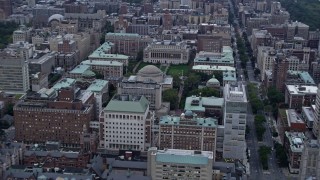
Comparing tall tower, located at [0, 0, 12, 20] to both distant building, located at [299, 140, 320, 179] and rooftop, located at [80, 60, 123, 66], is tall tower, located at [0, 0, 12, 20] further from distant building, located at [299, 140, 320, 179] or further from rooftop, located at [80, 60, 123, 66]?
distant building, located at [299, 140, 320, 179]

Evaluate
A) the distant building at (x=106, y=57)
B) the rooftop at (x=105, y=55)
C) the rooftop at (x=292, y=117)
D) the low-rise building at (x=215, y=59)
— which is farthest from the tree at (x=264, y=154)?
the rooftop at (x=105, y=55)

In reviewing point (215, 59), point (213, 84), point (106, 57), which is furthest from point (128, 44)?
point (213, 84)

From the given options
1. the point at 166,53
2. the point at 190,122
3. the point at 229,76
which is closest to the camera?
the point at 190,122

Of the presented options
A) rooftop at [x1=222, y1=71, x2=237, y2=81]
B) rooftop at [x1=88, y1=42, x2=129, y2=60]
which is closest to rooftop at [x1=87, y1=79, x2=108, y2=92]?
rooftop at [x1=88, y1=42, x2=129, y2=60]

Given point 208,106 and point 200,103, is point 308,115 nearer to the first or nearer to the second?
point 208,106

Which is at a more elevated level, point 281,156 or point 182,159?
point 182,159

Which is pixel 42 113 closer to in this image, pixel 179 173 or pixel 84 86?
pixel 84 86
